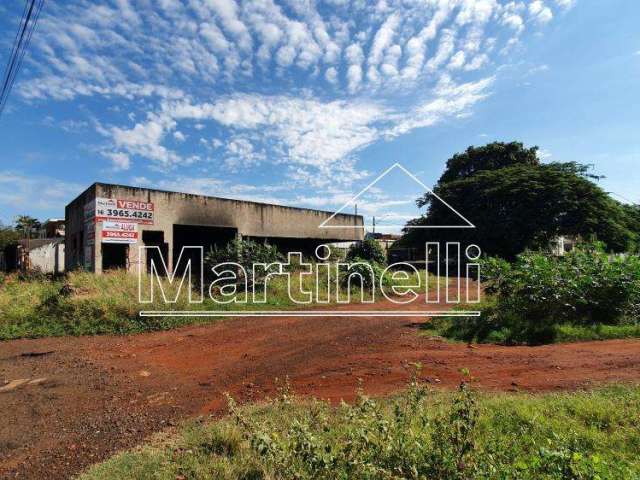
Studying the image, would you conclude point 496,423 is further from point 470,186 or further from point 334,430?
point 470,186

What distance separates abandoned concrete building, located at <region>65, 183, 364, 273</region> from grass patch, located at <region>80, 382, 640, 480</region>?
9.65 meters

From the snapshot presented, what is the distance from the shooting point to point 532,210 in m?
22.2

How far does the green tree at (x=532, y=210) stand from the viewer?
21.1 meters

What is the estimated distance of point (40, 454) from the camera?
326 centimetres

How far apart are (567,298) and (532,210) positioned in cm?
1672

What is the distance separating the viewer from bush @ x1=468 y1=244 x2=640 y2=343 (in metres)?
7.23

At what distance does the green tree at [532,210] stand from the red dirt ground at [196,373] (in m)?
17.7

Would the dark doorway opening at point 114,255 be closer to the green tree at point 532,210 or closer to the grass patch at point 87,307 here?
the grass patch at point 87,307

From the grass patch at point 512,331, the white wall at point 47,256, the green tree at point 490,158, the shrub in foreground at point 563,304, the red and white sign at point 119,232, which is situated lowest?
the grass patch at point 512,331

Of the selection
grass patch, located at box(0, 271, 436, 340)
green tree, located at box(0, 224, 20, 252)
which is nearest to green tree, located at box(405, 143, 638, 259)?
grass patch, located at box(0, 271, 436, 340)

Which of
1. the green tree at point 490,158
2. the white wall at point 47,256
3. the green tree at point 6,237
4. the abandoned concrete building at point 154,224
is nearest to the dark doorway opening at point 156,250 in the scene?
the abandoned concrete building at point 154,224

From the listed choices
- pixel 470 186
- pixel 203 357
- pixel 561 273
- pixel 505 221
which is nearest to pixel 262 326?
pixel 203 357

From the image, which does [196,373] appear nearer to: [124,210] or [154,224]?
[124,210]

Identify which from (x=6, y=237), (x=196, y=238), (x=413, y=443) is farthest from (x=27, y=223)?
(x=413, y=443)
